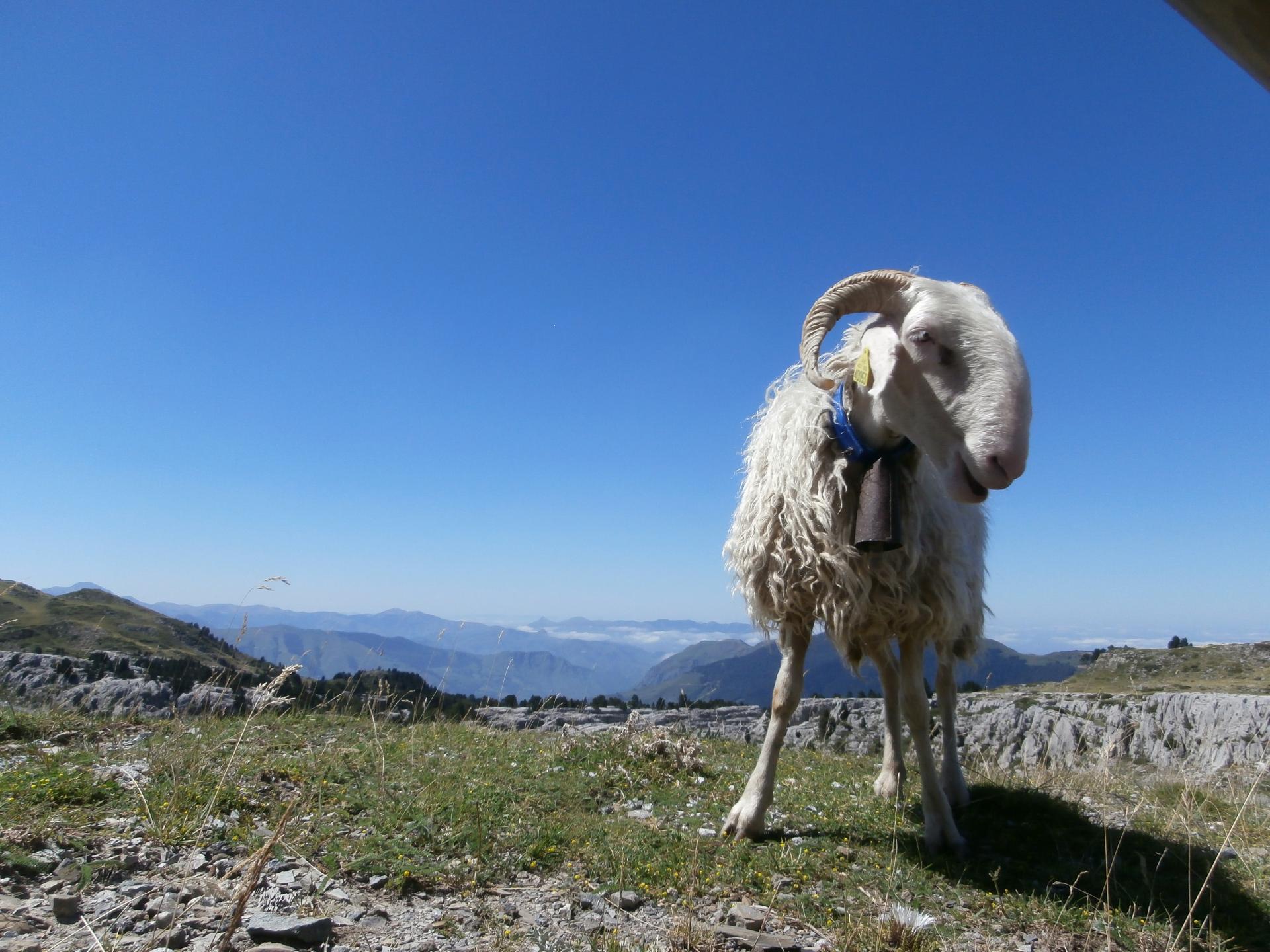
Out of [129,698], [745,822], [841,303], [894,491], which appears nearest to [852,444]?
[894,491]

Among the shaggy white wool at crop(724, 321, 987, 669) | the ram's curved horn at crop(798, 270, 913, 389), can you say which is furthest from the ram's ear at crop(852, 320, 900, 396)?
the shaggy white wool at crop(724, 321, 987, 669)

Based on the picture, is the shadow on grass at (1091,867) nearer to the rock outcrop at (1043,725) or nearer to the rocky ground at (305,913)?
the rock outcrop at (1043,725)

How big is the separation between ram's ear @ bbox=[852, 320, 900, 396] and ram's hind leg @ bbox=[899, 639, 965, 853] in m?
2.27

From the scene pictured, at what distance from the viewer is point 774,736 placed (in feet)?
17.0

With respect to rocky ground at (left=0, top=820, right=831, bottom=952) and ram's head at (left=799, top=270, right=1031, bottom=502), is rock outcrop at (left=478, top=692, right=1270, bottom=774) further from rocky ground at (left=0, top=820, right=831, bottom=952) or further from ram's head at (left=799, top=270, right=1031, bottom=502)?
rocky ground at (left=0, top=820, right=831, bottom=952)

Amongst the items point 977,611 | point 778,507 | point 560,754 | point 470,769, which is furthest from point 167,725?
point 977,611

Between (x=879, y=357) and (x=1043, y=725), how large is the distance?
22.1 meters

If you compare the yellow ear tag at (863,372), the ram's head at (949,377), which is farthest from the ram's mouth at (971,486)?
the yellow ear tag at (863,372)

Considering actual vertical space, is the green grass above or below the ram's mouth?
below

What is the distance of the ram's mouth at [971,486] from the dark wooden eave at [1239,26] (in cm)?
291

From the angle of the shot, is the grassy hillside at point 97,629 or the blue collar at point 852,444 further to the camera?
the grassy hillside at point 97,629

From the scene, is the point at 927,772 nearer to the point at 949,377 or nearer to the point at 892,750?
the point at 892,750

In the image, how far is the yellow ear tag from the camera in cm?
463

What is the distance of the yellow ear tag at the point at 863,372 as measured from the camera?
4627 mm
